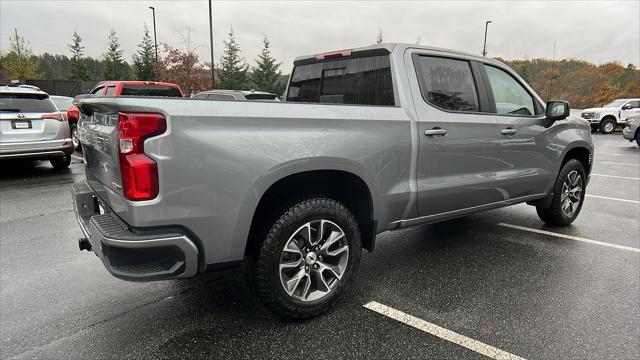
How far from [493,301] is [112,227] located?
104 inches

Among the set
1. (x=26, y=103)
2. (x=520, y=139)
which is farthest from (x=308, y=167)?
(x=26, y=103)

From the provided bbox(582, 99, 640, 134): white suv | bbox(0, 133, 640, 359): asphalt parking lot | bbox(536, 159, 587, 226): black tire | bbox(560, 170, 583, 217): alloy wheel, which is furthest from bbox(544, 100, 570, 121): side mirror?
bbox(582, 99, 640, 134): white suv

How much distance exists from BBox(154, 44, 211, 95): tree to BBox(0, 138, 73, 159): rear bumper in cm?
2156

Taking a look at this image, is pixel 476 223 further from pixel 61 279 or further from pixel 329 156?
pixel 61 279

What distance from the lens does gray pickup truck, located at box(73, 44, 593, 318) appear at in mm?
2039

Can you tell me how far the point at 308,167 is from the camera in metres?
2.47

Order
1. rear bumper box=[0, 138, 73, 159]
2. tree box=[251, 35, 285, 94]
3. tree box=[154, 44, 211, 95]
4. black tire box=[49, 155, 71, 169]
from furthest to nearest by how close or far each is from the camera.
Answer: tree box=[251, 35, 285, 94] < tree box=[154, 44, 211, 95] < black tire box=[49, 155, 71, 169] < rear bumper box=[0, 138, 73, 159]

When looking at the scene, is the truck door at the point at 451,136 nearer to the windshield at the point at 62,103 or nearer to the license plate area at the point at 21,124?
the license plate area at the point at 21,124

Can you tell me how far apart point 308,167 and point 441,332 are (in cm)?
136

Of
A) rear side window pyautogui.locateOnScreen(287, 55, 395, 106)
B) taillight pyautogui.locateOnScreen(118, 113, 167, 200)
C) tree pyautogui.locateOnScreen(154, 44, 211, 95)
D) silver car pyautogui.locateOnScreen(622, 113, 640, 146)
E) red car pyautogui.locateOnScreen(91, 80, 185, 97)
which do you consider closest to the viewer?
taillight pyautogui.locateOnScreen(118, 113, 167, 200)

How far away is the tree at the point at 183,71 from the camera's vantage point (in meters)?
28.3

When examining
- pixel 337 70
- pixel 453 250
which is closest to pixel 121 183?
pixel 337 70

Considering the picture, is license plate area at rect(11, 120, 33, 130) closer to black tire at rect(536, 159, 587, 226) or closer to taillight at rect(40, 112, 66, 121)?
taillight at rect(40, 112, 66, 121)

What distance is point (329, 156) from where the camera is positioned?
2549 millimetres
